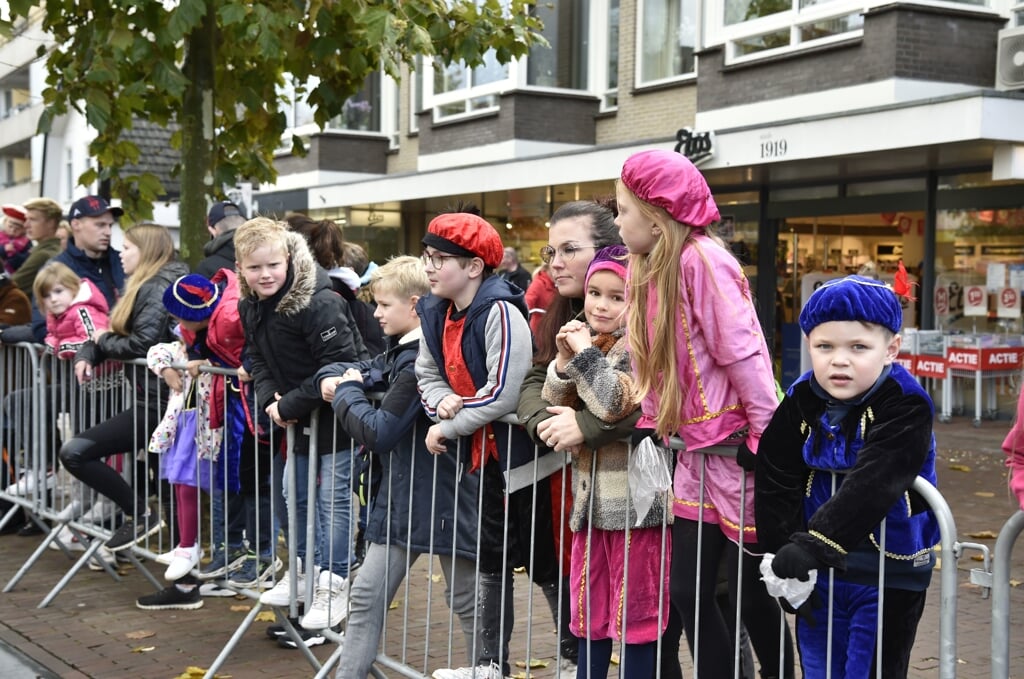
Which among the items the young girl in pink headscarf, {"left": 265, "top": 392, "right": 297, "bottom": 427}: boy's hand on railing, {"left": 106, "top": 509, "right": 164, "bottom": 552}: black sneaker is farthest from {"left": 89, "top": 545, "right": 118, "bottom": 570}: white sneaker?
the young girl in pink headscarf

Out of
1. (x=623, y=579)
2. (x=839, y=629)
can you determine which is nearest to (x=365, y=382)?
(x=623, y=579)

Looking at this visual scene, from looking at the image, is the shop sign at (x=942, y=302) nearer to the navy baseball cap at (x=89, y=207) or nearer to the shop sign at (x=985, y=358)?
the shop sign at (x=985, y=358)

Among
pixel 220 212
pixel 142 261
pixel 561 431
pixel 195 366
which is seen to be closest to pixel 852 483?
pixel 561 431

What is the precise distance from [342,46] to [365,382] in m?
3.98

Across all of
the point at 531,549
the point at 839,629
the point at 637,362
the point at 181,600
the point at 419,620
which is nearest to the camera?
the point at 839,629

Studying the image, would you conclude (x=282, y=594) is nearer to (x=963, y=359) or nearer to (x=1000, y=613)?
(x=1000, y=613)

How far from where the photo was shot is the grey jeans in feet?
14.9

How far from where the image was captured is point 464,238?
448cm

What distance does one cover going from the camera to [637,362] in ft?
12.3

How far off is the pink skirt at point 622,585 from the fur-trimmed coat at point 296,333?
76.4 inches

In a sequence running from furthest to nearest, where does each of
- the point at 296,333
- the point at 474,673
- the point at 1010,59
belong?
the point at 1010,59
the point at 296,333
the point at 474,673

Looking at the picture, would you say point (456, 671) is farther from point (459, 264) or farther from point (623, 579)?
point (459, 264)

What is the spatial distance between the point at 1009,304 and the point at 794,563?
12453 mm

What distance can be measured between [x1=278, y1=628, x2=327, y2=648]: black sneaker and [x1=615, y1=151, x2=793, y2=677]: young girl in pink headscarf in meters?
2.51
